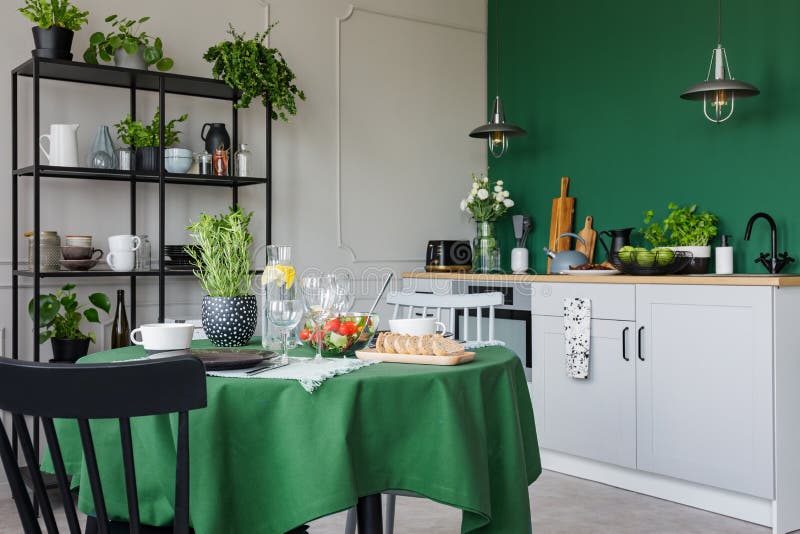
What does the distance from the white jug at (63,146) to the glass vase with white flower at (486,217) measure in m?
2.33

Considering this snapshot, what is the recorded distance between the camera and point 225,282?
2.19m

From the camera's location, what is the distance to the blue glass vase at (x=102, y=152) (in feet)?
12.0

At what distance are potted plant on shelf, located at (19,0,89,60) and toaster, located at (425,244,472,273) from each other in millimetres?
2348

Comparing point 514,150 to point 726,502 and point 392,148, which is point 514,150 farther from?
point 726,502

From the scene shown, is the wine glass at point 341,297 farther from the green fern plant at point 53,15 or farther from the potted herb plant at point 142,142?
the green fern plant at point 53,15

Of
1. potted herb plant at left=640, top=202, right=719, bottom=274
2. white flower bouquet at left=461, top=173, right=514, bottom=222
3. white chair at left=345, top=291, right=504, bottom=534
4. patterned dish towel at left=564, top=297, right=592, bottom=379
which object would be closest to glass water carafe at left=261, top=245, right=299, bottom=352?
white chair at left=345, top=291, right=504, bottom=534

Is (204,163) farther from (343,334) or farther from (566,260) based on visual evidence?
(343,334)

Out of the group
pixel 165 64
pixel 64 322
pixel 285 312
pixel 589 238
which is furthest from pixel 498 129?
pixel 285 312

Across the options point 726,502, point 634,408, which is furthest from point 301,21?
point 726,502

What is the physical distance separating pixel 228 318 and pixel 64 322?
67.6 inches

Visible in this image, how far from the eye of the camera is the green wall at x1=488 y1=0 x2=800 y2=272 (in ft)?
12.2

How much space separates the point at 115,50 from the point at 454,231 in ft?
7.91

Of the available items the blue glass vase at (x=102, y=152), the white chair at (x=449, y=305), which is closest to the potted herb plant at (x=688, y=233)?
the white chair at (x=449, y=305)

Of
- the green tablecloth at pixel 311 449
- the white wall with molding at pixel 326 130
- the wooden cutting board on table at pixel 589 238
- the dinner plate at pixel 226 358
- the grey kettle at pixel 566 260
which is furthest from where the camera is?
the wooden cutting board on table at pixel 589 238
